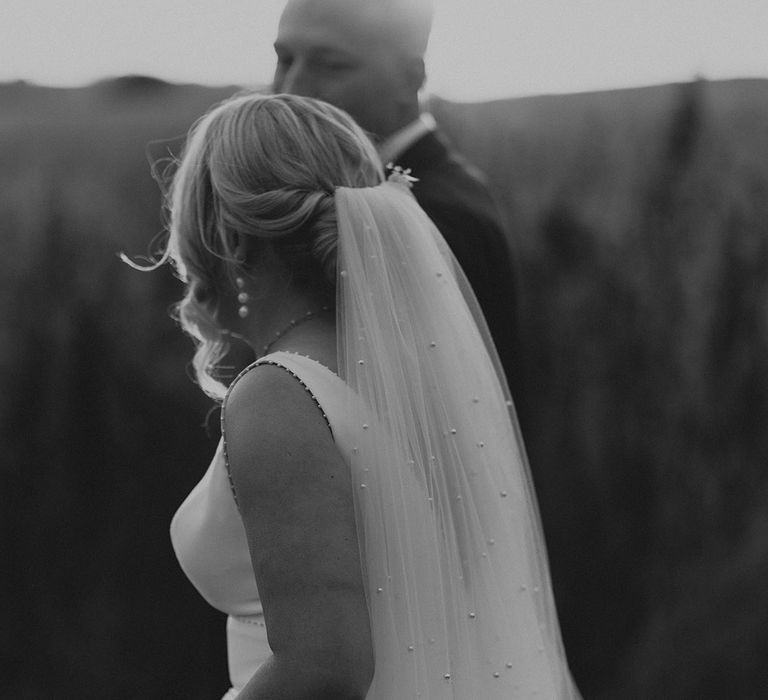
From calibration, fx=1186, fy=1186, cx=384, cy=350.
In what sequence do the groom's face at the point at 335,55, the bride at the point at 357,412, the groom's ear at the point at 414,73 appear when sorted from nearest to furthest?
the bride at the point at 357,412 < the groom's face at the point at 335,55 < the groom's ear at the point at 414,73

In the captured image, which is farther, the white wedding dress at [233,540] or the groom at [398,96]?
the groom at [398,96]

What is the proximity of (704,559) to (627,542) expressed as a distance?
1.35 ft

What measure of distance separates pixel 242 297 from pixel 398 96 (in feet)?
4.34

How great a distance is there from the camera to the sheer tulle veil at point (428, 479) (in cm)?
170

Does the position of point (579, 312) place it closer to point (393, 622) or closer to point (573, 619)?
point (573, 619)

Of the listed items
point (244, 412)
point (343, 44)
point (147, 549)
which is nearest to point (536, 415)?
point (147, 549)

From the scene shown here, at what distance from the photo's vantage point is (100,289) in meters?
5.49

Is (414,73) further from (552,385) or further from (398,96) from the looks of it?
(552,385)

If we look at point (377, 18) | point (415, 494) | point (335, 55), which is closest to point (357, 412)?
point (415, 494)

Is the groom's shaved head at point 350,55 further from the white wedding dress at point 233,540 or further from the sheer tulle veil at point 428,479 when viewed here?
the white wedding dress at point 233,540

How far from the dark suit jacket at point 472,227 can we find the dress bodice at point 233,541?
1.22 meters

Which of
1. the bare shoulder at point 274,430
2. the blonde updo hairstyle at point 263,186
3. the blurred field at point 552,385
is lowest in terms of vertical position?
the blurred field at point 552,385

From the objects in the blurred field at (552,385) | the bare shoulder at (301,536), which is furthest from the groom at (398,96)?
the blurred field at (552,385)

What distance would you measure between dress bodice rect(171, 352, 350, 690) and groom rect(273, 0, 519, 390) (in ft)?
4.06
